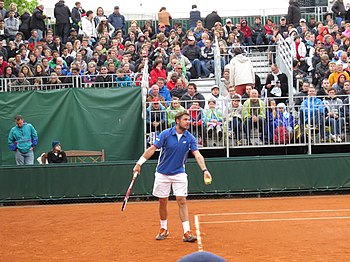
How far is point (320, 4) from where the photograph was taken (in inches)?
1374

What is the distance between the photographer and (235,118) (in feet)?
68.8

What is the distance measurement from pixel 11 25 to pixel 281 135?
441 inches

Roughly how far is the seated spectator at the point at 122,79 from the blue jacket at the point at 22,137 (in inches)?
119

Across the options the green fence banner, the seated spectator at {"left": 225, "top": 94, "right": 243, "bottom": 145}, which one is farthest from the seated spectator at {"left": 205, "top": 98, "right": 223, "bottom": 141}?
the green fence banner

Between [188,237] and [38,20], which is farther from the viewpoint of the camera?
[38,20]

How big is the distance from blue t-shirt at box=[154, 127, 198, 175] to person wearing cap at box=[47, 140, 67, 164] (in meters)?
8.63

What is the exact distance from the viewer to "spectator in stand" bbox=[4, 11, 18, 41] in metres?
27.0

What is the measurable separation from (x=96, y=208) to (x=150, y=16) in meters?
16.8

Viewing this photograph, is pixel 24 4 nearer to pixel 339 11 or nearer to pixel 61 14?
pixel 61 14

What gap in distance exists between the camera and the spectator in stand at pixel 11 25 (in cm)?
2698

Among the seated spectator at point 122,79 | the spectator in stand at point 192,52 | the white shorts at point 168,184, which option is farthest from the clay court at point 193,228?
the spectator in stand at point 192,52

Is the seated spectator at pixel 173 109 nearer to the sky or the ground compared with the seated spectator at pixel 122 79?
nearer to the ground

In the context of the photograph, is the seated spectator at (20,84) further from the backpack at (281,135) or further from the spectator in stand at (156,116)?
the backpack at (281,135)

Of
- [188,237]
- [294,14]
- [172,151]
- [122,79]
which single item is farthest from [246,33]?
[188,237]
